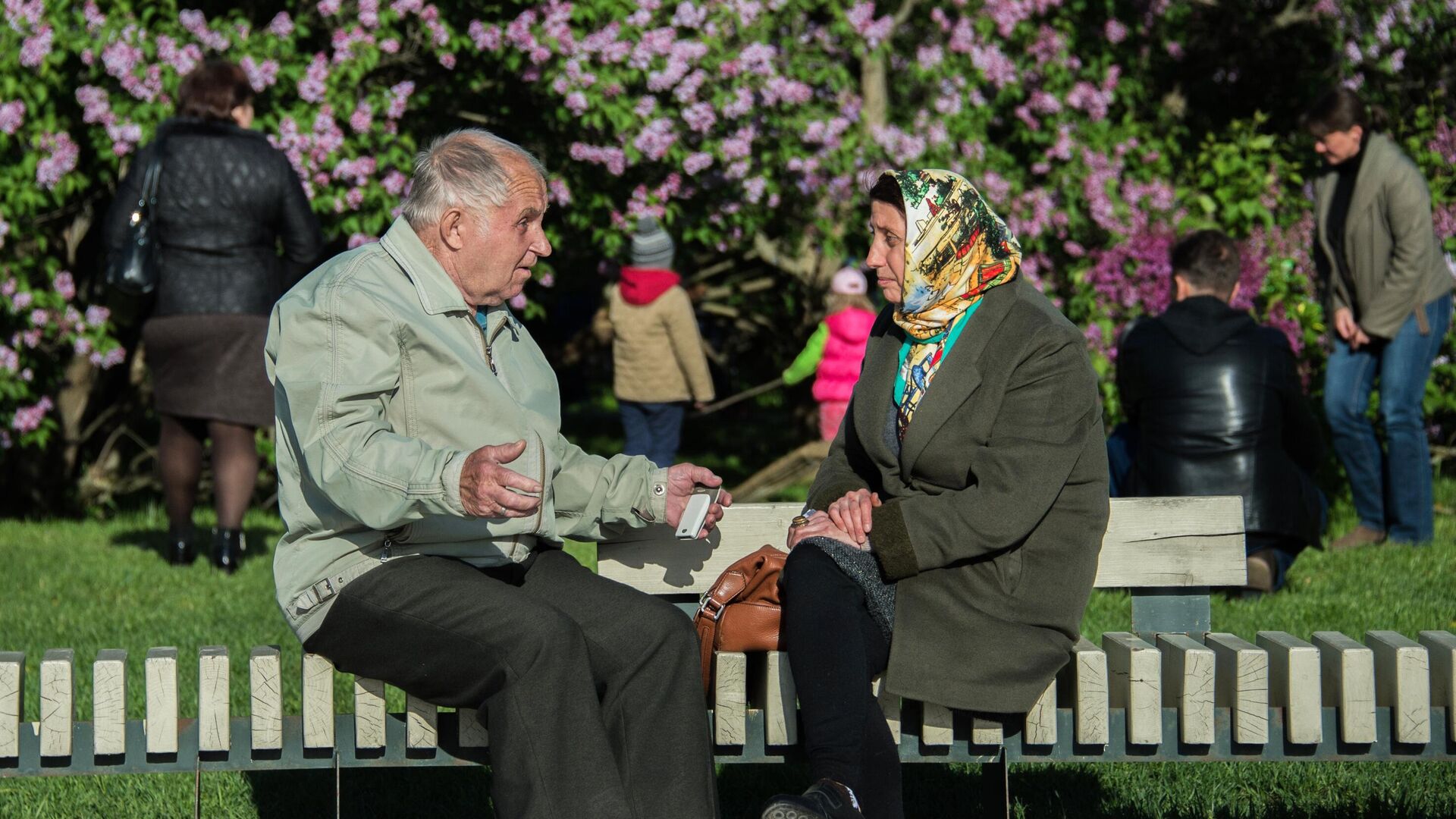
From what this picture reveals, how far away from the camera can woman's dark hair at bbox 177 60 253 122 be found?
6.19 m

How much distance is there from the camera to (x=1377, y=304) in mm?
6719

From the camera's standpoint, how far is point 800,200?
8.80 metres

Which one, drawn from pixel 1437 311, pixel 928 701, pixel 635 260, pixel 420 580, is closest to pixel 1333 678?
pixel 928 701

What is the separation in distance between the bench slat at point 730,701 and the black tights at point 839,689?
10 cm

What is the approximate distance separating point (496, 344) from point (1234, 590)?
3343mm

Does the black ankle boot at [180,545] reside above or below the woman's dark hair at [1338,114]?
below

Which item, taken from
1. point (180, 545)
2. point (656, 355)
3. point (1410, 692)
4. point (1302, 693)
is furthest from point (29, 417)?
point (1410, 692)

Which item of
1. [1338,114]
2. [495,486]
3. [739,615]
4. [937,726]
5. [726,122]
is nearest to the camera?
[495,486]

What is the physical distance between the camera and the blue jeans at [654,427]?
A: 29.8 ft

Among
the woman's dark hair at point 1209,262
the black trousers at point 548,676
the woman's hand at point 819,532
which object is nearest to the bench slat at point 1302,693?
the woman's hand at point 819,532

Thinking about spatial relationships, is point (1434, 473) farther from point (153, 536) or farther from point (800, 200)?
point (153, 536)

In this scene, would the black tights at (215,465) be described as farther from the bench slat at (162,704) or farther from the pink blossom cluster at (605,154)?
the bench slat at (162,704)

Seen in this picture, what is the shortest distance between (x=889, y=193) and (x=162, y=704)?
175cm

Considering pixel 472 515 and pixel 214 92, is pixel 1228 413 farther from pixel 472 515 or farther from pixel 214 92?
pixel 214 92
